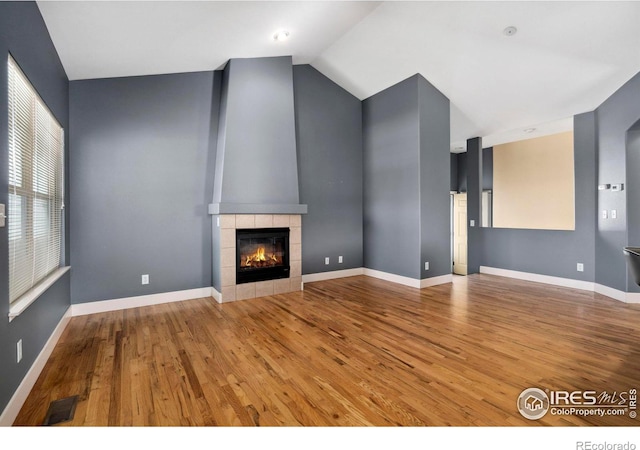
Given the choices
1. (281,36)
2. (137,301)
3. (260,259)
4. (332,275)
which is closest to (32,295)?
(137,301)

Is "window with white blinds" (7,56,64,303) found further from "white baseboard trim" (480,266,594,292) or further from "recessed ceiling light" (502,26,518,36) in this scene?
"white baseboard trim" (480,266,594,292)

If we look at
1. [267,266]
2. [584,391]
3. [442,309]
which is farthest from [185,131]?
[584,391]

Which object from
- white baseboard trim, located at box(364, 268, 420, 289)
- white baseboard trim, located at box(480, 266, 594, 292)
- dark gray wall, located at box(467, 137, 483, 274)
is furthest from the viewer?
dark gray wall, located at box(467, 137, 483, 274)

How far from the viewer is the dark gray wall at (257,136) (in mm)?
4281

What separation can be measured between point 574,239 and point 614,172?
1.18m

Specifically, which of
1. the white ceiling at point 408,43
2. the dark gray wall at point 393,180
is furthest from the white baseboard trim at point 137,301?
the dark gray wall at point 393,180

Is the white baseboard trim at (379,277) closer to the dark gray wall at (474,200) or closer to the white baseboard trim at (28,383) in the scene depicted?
the dark gray wall at (474,200)

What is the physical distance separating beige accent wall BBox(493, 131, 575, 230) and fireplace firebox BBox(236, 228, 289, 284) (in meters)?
4.89

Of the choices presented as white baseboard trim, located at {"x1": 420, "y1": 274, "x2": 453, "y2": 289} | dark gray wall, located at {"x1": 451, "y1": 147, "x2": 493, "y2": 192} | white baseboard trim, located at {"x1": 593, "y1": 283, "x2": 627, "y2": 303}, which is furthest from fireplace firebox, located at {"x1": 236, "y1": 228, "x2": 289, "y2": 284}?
dark gray wall, located at {"x1": 451, "y1": 147, "x2": 493, "y2": 192}

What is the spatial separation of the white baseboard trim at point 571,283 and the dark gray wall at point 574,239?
0.08 metres

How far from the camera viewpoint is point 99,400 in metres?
1.97

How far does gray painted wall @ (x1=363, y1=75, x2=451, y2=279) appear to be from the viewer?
16.2 feet

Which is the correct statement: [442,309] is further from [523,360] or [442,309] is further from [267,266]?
[267,266]

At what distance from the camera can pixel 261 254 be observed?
4.62 m
